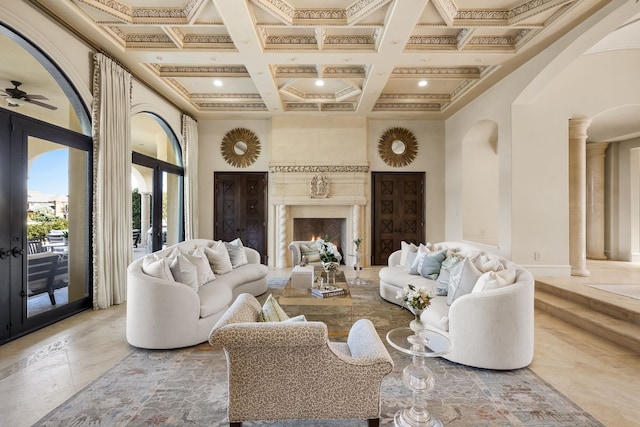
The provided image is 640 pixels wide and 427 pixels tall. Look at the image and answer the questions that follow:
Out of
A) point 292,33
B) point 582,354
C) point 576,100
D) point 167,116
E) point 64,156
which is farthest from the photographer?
point 167,116

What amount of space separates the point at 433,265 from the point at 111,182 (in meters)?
4.70

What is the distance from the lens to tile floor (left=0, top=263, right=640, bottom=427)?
2.13 meters

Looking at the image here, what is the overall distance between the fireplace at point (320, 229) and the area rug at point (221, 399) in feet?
16.9

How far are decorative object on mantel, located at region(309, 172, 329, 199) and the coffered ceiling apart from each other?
2.09m

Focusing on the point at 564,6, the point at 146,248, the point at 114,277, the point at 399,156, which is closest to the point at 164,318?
the point at 114,277

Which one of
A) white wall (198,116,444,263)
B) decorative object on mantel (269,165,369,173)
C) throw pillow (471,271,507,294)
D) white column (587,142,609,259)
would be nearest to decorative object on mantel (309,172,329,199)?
decorative object on mantel (269,165,369,173)

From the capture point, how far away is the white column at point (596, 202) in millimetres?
6988

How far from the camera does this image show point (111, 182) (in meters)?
4.35

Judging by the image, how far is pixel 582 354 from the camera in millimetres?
2887

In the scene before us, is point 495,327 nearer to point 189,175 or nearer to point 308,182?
point 308,182

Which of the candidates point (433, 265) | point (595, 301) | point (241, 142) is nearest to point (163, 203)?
point (241, 142)

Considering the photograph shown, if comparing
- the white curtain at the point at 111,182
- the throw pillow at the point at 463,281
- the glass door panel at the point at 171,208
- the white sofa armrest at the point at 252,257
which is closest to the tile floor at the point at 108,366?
the white curtain at the point at 111,182

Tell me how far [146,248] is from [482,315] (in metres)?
5.82

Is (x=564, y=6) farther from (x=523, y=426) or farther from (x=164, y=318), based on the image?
(x=164, y=318)
